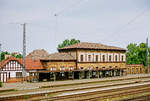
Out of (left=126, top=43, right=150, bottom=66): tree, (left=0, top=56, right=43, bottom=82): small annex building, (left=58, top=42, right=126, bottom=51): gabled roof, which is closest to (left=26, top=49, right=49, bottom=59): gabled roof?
(left=58, top=42, right=126, bottom=51): gabled roof

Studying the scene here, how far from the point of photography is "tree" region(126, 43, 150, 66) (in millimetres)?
68500

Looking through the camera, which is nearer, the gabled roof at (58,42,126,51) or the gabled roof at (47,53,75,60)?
the gabled roof at (47,53,75,60)

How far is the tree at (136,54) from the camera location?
68500 mm

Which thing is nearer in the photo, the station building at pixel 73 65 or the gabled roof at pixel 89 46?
the station building at pixel 73 65

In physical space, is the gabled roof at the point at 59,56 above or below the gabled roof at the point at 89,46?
below

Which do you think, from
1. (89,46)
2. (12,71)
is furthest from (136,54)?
(12,71)

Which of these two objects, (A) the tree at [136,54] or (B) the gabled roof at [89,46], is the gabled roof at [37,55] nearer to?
(B) the gabled roof at [89,46]

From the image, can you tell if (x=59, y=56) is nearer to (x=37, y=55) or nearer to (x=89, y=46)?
(x=89, y=46)

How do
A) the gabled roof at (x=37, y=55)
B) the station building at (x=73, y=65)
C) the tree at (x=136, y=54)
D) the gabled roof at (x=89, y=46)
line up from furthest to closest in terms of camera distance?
1. the tree at (x=136, y=54)
2. the gabled roof at (x=37, y=55)
3. the gabled roof at (x=89, y=46)
4. the station building at (x=73, y=65)

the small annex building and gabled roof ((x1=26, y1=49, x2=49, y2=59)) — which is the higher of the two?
gabled roof ((x1=26, y1=49, x2=49, y2=59))

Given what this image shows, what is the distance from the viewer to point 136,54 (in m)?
69.8

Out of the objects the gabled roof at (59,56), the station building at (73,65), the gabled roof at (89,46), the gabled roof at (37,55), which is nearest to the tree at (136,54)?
the station building at (73,65)

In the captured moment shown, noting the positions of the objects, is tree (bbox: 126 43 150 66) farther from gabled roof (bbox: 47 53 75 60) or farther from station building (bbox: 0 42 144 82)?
gabled roof (bbox: 47 53 75 60)

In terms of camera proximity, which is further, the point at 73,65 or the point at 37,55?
the point at 37,55
